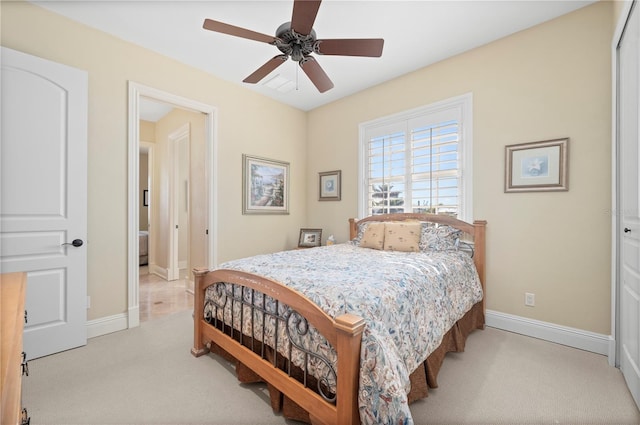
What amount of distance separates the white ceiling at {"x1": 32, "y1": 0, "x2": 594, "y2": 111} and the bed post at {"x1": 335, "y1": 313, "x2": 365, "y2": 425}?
2435mm

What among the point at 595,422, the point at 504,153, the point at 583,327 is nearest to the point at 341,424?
the point at 595,422

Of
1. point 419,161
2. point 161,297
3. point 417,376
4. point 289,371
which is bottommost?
point 161,297

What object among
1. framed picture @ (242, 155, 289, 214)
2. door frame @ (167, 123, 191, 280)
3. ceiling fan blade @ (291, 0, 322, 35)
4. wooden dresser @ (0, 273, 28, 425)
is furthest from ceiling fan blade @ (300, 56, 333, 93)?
door frame @ (167, 123, 191, 280)

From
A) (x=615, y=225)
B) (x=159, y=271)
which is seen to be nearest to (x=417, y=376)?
(x=615, y=225)

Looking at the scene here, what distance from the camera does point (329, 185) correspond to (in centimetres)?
441

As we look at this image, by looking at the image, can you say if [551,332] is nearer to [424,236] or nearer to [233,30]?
[424,236]

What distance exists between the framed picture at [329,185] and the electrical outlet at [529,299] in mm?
2476

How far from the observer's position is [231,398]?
1.81 m

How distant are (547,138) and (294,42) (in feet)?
7.69

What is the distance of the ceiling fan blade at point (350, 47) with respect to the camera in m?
1.98

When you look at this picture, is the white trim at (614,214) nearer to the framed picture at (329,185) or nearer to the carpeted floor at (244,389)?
the carpeted floor at (244,389)

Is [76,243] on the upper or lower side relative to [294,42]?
lower

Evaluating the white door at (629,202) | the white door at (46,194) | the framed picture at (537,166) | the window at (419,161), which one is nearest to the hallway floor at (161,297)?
the white door at (46,194)

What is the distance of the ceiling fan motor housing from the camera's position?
6.29ft
